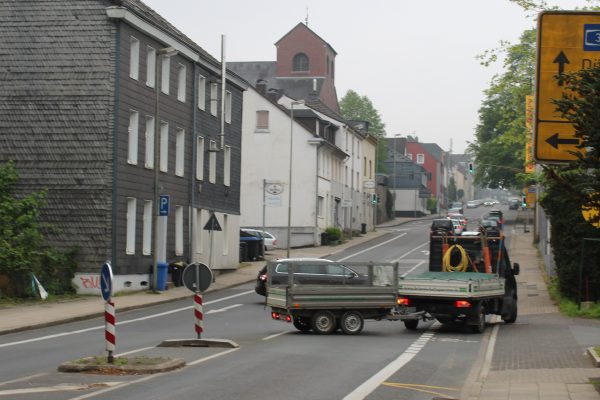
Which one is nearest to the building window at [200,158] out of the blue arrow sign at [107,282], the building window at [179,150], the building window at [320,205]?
the building window at [179,150]

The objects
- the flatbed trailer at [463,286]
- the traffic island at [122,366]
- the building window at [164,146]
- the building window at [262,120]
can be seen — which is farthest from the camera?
the building window at [262,120]

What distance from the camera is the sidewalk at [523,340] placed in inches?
586

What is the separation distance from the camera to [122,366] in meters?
16.7

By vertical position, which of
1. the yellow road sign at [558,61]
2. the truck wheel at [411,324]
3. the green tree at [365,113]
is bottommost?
the truck wheel at [411,324]

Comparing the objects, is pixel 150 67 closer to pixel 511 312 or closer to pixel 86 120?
pixel 86 120

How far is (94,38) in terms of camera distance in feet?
126

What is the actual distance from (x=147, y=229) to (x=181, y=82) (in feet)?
24.3

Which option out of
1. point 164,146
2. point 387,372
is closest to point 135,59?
point 164,146

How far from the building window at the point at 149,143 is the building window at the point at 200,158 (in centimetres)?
636

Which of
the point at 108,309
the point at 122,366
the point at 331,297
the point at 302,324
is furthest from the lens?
the point at 302,324

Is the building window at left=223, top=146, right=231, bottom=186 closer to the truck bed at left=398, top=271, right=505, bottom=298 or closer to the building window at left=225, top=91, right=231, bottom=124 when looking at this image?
the building window at left=225, top=91, right=231, bottom=124

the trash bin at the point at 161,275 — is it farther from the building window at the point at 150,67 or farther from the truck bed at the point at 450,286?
the truck bed at the point at 450,286

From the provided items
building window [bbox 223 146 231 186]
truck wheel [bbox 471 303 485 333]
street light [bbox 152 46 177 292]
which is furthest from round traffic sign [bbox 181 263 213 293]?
building window [bbox 223 146 231 186]

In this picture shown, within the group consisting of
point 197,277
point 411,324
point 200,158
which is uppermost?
point 200,158
